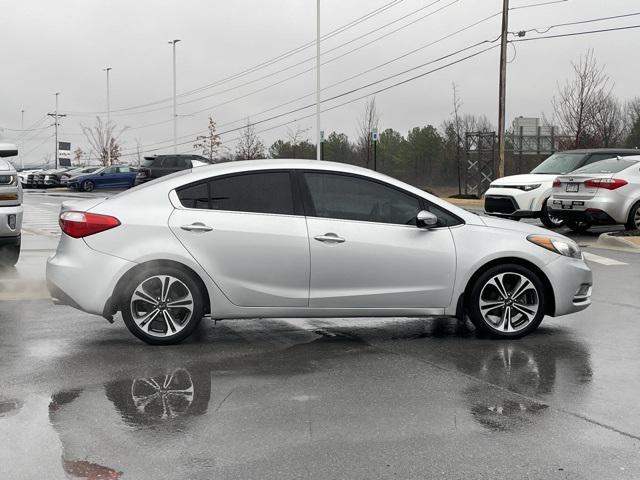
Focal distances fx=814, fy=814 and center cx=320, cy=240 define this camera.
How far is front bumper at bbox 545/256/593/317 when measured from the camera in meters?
7.31

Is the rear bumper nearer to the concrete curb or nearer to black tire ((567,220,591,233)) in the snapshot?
black tire ((567,220,591,233))

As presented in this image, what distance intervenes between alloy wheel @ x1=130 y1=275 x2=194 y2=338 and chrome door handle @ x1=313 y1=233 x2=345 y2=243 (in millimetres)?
1187

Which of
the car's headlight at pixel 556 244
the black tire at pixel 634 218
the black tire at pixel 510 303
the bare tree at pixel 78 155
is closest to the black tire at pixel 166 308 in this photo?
the black tire at pixel 510 303

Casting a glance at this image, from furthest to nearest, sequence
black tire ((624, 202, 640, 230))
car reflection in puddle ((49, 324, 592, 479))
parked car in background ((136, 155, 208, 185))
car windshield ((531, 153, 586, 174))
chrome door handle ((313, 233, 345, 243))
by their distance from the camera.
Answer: parked car in background ((136, 155, 208, 185)) < car windshield ((531, 153, 586, 174)) < black tire ((624, 202, 640, 230)) < chrome door handle ((313, 233, 345, 243)) < car reflection in puddle ((49, 324, 592, 479))

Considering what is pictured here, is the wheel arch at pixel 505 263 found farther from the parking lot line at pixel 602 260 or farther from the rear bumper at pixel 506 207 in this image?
the rear bumper at pixel 506 207

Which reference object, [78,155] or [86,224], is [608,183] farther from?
[78,155]

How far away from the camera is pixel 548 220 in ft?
63.2

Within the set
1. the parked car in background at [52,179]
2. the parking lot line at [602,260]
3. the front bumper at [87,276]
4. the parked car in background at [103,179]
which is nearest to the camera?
the front bumper at [87,276]

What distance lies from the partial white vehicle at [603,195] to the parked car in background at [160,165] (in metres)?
22.0

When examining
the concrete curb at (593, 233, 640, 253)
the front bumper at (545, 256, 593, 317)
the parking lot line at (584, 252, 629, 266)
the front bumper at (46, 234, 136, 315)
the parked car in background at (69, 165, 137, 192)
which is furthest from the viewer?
the parked car in background at (69, 165, 137, 192)

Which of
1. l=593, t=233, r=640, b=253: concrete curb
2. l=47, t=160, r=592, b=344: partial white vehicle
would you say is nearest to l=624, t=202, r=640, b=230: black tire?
l=593, t=233, r=640, b=253: concrete curb

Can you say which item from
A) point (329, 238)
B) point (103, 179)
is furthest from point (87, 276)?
point (103, 179)

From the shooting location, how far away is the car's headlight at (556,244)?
24.1 ft

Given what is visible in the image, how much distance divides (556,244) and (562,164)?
1329cm
